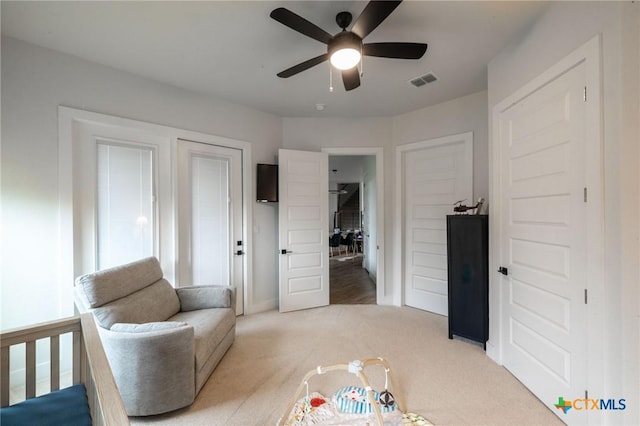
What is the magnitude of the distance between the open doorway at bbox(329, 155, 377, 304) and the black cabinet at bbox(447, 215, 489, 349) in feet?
4.95

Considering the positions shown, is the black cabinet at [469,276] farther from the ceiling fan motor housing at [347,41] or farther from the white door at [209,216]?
the white door at [209,216]

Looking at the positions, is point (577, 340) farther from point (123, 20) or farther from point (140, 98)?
point (140, 98)

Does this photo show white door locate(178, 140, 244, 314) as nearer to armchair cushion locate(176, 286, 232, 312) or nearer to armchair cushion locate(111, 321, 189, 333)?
armchair cushion locate(176, 286, 232, 312)

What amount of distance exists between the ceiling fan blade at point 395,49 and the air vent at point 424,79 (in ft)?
3.42

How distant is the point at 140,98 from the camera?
9.03 feet

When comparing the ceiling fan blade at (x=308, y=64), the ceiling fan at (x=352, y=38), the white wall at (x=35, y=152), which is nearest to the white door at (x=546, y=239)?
the ceiling fan at (x=352, y=38)

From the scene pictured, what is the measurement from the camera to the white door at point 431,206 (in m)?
3.41

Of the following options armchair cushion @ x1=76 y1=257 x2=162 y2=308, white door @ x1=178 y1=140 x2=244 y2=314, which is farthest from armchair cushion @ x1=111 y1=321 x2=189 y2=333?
white door @ x1=178 y1=140 x2=244 y2=314

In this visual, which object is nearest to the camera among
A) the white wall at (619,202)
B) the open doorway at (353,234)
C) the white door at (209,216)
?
the white wall at (619,202)

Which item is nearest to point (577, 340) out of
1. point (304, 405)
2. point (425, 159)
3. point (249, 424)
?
point (304, 405)

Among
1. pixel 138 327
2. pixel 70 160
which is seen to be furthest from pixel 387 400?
pixel 70 160

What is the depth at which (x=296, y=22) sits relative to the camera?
61.6 inches

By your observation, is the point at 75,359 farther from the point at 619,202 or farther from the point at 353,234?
the point at 353,234

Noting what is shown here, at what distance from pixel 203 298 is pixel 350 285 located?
308cm
